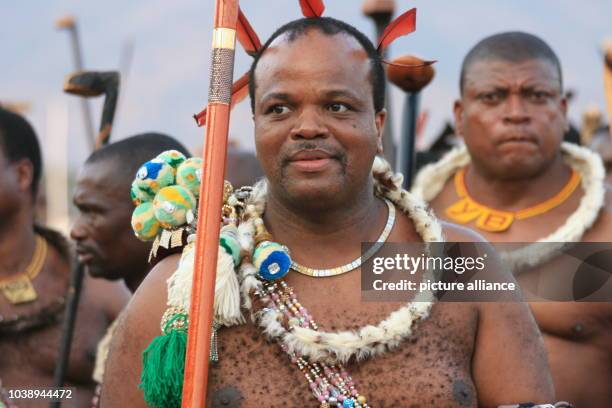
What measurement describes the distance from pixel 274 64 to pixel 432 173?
2.63 m

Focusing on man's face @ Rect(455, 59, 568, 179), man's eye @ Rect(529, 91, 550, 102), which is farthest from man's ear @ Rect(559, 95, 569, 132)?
man's eye @ Rect(529, 91, 550, 102)

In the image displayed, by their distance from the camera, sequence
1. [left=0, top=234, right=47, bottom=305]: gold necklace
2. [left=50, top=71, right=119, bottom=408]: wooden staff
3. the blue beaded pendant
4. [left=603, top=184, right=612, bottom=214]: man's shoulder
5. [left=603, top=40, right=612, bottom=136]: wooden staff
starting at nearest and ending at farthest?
the blue beaded pendant < [left=603, top=40, right=612, bottom=136]: wooden staff < [left=603, top=184, right=612, bottom=214]: man's shoulder < [left=50, top=71, right=119, bottom=408]: wooden staff < [left=0, top=234, right=47, bottom=305]: gold necklace

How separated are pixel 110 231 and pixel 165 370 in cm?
214

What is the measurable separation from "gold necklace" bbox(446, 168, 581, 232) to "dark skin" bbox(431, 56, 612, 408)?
26mm

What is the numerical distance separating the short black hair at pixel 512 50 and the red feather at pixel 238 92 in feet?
7.35

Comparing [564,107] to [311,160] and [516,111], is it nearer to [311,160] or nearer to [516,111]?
[516,111]

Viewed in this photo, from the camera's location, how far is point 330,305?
3564 mm

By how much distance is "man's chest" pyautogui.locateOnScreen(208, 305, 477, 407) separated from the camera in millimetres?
3406

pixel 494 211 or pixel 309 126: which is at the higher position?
pixel 494 211

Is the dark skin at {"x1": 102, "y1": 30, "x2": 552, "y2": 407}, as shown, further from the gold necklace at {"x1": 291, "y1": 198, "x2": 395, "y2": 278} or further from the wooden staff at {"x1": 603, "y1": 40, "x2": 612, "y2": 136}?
the wooden staff at {"x1": 603, "y1": 40, "x2": 612, "y2": 136}

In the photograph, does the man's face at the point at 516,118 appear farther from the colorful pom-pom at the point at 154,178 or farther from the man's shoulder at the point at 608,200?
the colorful pom-pom at the point at 154,178

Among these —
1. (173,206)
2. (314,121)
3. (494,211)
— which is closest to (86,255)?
(173,206)

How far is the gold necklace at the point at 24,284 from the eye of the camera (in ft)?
20.1

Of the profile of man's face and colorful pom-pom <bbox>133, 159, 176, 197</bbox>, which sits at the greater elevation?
the profile of man's face
